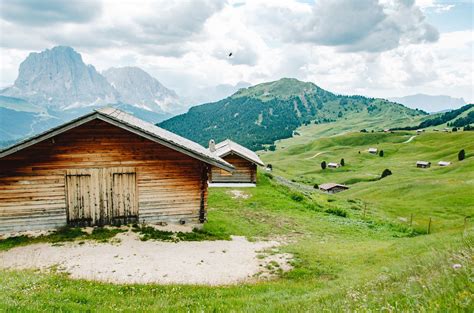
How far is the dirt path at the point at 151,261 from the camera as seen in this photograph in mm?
13539

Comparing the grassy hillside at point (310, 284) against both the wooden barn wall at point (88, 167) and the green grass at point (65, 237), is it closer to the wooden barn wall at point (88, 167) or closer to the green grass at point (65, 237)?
the wooden barn wall at point (88, 167)

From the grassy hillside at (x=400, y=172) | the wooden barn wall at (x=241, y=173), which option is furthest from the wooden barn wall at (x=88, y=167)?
the grassy hillside at (x=400, y=172)

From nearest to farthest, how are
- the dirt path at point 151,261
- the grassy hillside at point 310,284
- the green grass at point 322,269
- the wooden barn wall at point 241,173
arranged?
the grassy hillside at point 310,284, the green grass at point 322,269, the dirt path at point 151,261, the wooden barn wall at point 241,173

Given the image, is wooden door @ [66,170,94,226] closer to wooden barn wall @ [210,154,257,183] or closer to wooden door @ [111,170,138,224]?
wooden door @ [111,170,138,224]

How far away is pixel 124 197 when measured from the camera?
19688 millimetres

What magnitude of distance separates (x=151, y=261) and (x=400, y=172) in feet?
293

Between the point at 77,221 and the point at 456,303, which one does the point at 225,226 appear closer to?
the point at 77,221

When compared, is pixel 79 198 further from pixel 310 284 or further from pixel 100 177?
pixel 310 284

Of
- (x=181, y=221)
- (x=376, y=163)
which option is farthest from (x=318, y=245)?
(x=376, y=163)

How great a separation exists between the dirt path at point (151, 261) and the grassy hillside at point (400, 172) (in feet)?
89.3

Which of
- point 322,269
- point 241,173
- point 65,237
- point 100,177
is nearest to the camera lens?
point 322,269

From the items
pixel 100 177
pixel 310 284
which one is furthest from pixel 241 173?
pixel 310 284

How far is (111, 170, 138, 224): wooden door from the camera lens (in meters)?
19.5

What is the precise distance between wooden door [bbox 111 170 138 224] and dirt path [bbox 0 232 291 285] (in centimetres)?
160
